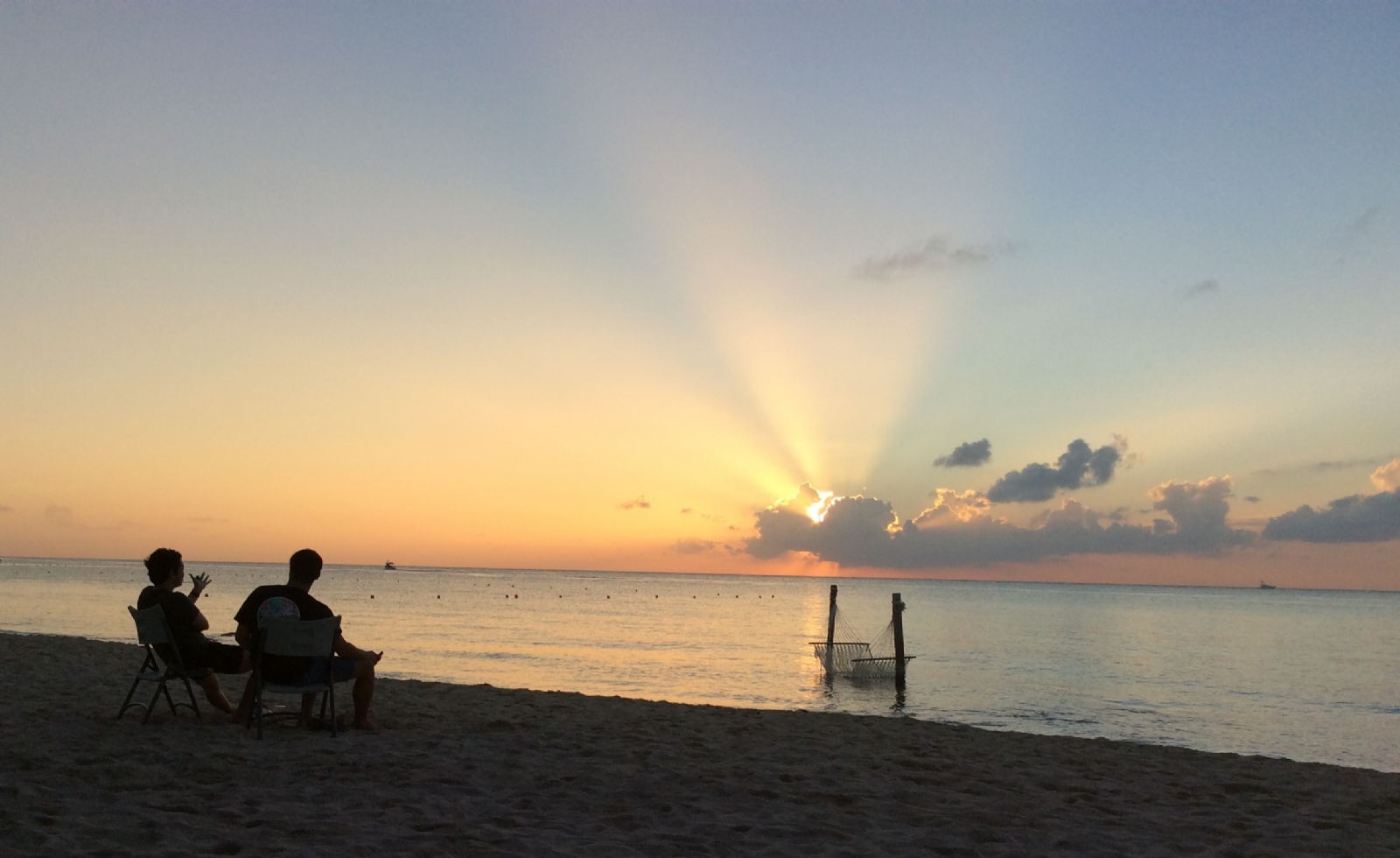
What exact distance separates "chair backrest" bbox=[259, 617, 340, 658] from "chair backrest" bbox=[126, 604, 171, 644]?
2.80ft

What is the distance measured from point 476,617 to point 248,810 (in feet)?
158

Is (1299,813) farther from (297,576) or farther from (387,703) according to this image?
(387,703)

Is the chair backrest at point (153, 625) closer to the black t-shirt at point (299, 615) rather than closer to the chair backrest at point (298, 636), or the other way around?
the black t-shirt at point (299, 615)

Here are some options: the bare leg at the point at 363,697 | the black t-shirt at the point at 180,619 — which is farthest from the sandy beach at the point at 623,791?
the black t-shirt at the point at 180,619

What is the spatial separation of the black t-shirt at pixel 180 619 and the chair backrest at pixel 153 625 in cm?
4

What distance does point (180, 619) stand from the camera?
304 inches

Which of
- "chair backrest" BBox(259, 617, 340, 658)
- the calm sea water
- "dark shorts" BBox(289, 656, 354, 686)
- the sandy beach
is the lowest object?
the calm sea water

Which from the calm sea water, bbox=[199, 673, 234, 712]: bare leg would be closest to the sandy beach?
bbox=[199, 673, 234, 712]: bare leg

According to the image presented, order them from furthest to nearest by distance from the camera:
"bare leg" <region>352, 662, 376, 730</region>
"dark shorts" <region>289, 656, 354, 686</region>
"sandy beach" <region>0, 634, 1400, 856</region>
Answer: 1. "bare leg" <region>352, 662, 376, 730</region>
2. "dark shorts" <region>289, 656, 354, 686</region>
3. "sandy beach" <region>0, 634, 1400, 856</region>

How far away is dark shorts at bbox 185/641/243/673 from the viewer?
7832 millimetres

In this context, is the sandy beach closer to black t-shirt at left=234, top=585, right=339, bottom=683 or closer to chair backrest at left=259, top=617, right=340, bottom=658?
black t-shirt at left=234, top=585, right=339, bottom=683

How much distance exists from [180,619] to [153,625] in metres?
0.20

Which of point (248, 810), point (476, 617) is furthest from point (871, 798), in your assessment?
point (476, 617)

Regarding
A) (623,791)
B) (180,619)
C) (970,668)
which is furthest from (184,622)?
(970,668)
